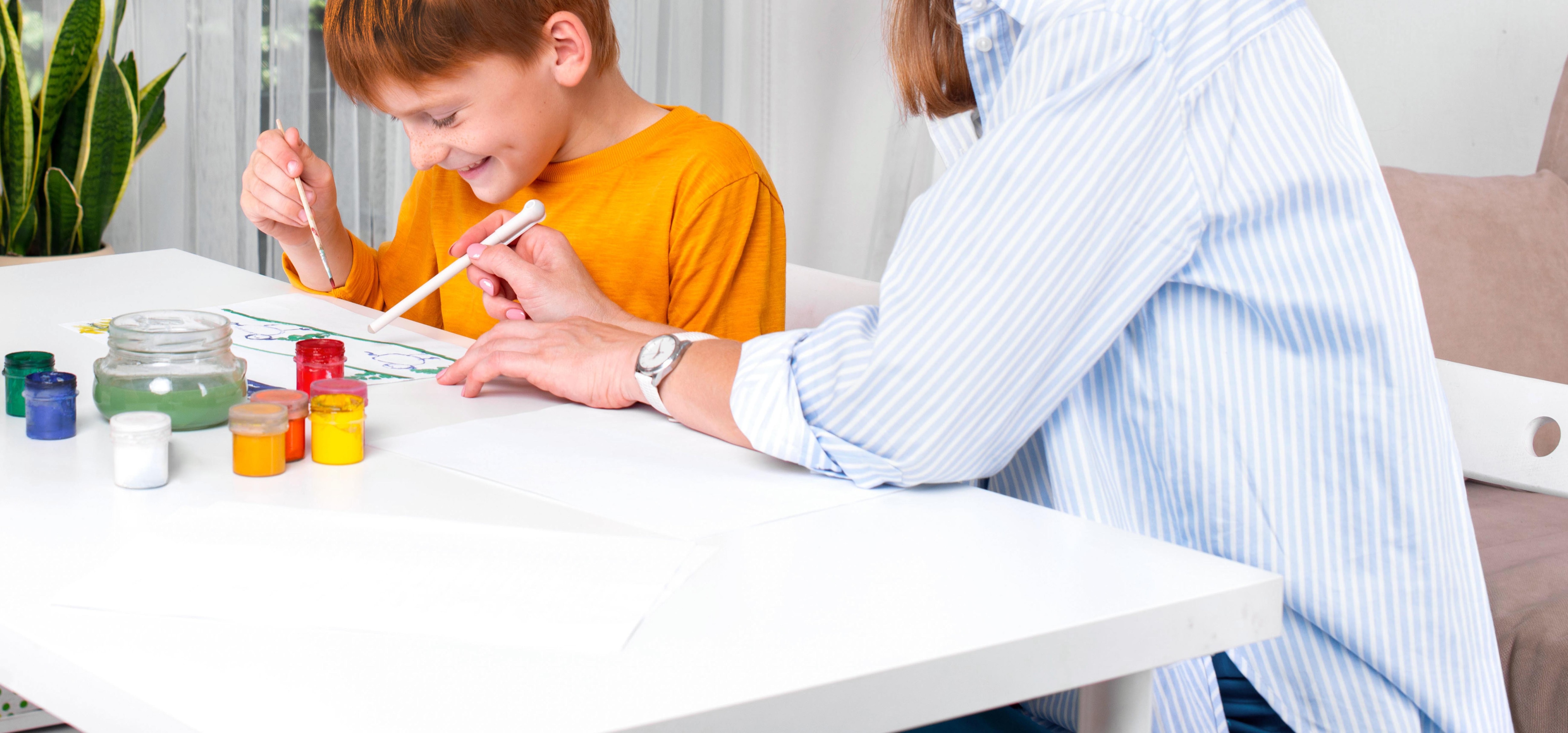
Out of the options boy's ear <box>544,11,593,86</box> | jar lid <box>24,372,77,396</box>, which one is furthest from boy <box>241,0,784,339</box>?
jar lid <box>24,372,77,396</box>

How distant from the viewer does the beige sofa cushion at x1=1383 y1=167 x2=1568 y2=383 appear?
1.61 metres

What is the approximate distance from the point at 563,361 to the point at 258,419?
0.26m

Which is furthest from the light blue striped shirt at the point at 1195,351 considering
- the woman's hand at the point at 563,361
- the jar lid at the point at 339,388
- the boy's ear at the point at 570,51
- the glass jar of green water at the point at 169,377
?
the boy's ear at the point at 570,51

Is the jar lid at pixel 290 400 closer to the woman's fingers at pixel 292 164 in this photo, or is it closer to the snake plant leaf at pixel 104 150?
the woman's fingers at pixel 292 164

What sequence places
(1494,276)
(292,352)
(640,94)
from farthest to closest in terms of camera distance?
(640,94) < (1494,276) < (292,352)

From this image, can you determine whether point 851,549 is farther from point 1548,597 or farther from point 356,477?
point 1548,597

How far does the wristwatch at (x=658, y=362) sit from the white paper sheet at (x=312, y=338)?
0.78 ft

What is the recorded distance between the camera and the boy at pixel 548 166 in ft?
3.97

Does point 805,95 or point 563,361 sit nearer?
point 563,361

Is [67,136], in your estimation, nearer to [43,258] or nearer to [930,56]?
[43,258]

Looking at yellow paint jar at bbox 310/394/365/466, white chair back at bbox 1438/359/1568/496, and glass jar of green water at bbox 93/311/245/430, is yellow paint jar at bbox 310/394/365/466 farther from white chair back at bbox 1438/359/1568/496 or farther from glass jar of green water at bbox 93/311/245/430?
white chair back at bbox 1438/359/1568/496

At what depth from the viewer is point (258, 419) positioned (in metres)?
0.73

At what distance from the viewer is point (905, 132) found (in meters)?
3.15

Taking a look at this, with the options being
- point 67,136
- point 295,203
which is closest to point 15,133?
point 67,136
